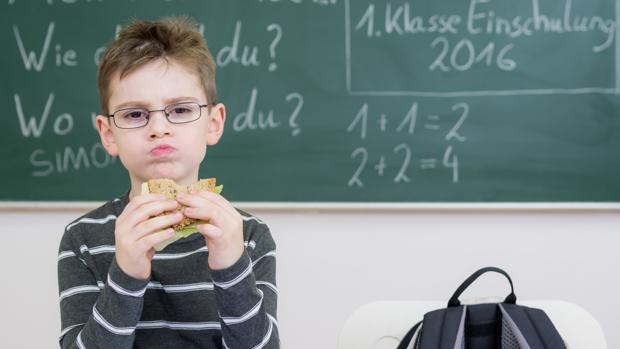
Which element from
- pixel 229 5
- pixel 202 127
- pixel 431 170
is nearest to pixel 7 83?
pixel 229 5

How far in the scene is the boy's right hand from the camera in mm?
1044

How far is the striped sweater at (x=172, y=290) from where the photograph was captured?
1139 millimetres

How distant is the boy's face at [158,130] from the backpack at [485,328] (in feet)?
1.55

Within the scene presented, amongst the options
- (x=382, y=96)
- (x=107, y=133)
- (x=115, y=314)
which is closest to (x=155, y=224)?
(x=115, y=314)

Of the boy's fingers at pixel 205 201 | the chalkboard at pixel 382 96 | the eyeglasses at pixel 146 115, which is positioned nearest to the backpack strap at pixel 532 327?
the boy's fingers at pixel 205 201

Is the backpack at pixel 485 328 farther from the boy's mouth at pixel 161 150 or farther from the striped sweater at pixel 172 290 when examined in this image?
the boy's mouth at pixel 161 150

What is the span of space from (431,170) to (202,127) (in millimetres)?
1353

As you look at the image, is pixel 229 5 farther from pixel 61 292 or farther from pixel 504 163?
pixel 61 292

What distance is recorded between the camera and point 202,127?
48.5 inches

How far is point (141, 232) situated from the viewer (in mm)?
1046

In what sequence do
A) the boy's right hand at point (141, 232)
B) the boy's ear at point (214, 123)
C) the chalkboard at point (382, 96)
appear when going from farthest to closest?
the chalkboard at point (382, 96) → the boy's ear at point (214, 123) → the boy's right hand at point (141, 232)

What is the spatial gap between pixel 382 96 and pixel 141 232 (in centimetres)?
153

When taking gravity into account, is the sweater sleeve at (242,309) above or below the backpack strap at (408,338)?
above

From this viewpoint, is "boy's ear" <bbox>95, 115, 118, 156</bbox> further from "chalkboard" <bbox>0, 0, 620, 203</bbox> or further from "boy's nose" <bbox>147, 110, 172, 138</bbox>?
"chalkboard" <bbox>0, 0, 620, 203</bbox>
